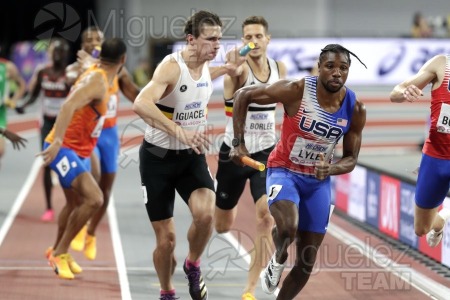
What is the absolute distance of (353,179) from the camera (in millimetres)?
13547

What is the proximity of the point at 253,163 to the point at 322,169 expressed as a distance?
0.51 meters

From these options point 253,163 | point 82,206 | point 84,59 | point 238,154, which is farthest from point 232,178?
point 84,59

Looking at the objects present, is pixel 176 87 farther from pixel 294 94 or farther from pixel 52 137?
pixel 52 137

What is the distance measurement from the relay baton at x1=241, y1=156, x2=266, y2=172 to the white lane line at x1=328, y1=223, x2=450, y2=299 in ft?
8.97

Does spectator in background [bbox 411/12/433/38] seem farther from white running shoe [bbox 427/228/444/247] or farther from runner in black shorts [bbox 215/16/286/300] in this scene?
runner in black shorts [bbox 215/16/286/300]

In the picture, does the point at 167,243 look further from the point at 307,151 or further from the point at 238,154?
the point at 307,151

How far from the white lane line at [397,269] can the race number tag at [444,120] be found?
1606 millimetres

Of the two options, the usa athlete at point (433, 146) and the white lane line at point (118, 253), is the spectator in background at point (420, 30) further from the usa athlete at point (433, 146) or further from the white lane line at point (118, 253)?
the usa athlete at point (433, 146)

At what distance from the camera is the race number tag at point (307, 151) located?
286 inches

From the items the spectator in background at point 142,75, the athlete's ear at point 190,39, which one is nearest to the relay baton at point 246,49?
the athlete's ear at point 190,39

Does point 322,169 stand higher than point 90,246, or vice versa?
point 322,169

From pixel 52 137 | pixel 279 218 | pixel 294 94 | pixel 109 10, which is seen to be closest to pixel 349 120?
pixel 294 94

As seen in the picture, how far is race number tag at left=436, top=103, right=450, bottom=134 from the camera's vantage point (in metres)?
8.16

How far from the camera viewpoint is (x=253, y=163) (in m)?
7.02
